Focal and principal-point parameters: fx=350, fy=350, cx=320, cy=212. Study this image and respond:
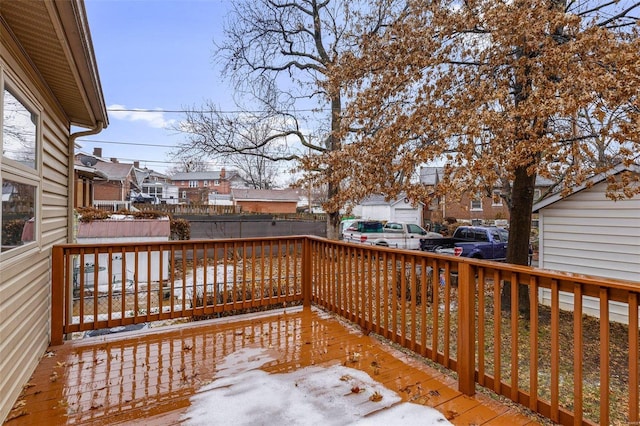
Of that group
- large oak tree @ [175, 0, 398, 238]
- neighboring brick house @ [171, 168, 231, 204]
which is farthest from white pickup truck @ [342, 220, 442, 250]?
neighboring brick house @ [171, 168, 231, 204]

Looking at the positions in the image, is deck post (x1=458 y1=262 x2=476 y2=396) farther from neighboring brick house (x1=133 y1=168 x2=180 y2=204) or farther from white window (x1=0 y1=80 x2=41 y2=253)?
neighboring brick house (x1=133 y1=168 x2=180 y2=204)

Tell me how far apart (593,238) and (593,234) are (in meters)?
0.08

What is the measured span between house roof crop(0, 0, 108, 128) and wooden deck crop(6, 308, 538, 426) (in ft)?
7.52

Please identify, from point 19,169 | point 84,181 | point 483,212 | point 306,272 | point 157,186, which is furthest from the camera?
point 157,186

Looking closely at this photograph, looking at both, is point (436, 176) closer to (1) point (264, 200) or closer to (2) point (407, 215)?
(2) point (407, 215)

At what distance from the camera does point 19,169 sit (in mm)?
2295

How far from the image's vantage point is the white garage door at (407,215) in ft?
78.4

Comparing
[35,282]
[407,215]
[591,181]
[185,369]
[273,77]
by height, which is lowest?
[185,369]

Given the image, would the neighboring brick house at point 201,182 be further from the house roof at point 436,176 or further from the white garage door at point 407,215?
the house roof at point 436,176

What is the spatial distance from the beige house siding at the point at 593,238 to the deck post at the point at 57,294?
26.3 ft

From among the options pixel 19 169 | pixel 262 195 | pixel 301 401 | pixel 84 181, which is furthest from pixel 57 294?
pixel 262 195

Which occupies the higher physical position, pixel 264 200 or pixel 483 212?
pixel 264 200

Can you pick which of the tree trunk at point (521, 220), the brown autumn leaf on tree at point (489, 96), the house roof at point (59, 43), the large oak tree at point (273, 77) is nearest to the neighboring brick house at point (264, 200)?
the large oak tree at point (273, 77)

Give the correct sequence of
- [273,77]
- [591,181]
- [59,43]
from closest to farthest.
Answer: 1. [59,43]
2. [591,181]
3. [273,77]
